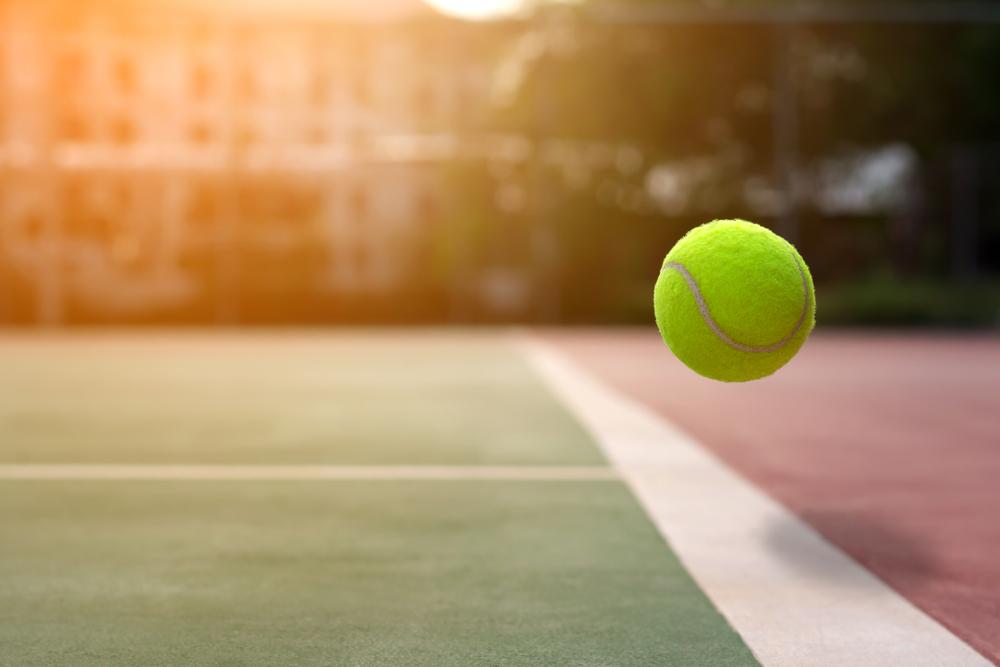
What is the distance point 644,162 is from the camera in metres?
16.8

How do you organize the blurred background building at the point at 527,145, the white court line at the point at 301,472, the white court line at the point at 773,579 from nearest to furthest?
the white court line at the point at 773,579
the white court line at the point at 301,472
the blurred background building at the point at 527,145

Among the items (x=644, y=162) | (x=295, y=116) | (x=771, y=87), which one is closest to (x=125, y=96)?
(x=295, y=116)

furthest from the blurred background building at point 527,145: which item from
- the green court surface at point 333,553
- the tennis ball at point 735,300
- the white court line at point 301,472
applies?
the tennis ball at point 735,300

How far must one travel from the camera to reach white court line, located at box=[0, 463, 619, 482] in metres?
4.61

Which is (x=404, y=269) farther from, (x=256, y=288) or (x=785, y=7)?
(x=785, y=7)

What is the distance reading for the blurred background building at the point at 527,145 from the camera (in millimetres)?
16594

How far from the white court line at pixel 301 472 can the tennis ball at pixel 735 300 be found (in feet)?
3.54

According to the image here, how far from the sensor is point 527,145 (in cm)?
1694

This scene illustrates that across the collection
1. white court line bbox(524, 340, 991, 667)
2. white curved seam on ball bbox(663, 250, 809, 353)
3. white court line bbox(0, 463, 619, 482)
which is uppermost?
white curved seam on ball bbox(663, 250, 809, 353)

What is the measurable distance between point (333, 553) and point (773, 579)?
1243mm

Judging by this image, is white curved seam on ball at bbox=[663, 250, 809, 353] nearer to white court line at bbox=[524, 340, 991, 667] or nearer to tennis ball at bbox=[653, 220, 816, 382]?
tennis ball at bbox=[653, 220, 816, 382]

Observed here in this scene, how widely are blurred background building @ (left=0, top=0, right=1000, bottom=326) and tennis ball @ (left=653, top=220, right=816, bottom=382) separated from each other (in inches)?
500

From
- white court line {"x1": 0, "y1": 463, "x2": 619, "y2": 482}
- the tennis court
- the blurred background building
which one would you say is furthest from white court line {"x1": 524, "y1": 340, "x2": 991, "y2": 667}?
the blurred background building

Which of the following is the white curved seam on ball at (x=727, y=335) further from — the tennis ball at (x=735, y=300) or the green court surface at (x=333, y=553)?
the green court surface at (x=333, y=553)
